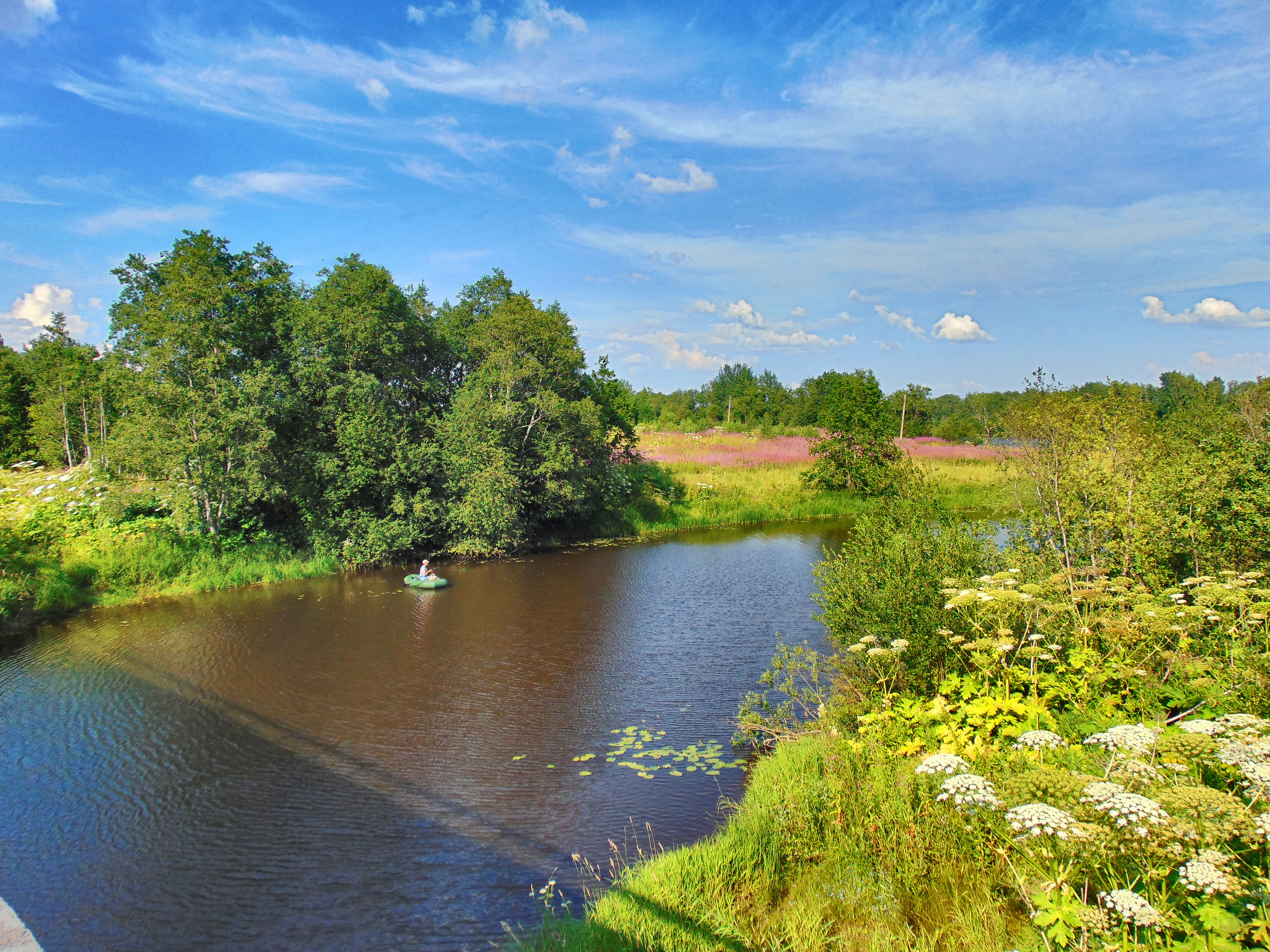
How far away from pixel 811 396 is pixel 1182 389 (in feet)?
126

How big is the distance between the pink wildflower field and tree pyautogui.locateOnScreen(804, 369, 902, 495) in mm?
2347

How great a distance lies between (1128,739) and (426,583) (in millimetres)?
16655

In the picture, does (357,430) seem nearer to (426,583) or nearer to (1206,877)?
(426,583)

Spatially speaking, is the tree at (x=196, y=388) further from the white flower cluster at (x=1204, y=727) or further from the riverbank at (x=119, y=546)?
the white flower cluster at (x=1204, y=727)

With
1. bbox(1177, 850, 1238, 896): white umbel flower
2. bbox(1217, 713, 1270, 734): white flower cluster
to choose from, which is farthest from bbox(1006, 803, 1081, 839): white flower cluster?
bbox(1217, 713, 1270, 734): white flower cluster

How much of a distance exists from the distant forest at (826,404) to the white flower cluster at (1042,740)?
677 centimetres

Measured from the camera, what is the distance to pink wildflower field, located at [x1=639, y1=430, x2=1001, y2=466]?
121 feet

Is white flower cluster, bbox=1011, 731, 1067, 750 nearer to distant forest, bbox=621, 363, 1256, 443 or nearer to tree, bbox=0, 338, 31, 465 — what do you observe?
distant forest, bbox=621, 363, 1256, 443

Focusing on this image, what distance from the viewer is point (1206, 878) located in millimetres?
3113

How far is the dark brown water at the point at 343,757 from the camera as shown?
6.39 meters

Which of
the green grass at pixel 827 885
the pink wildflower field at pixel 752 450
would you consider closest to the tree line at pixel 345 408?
the pink wildflower field at pixel 752 450

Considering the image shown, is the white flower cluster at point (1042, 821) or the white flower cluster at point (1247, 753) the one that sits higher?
the white flower cluster at point (1247, 753)

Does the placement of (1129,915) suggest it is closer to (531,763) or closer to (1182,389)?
(531,763)

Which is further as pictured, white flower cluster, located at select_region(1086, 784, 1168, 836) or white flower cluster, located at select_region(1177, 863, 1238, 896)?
white flower cluster, located at select_region(1086, 784, 1168, 836)
